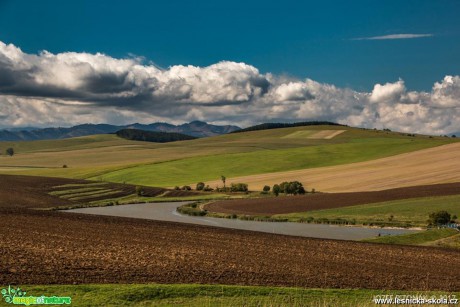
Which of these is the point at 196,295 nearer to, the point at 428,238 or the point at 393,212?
the point at 428,238

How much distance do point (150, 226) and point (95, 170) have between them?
129 m

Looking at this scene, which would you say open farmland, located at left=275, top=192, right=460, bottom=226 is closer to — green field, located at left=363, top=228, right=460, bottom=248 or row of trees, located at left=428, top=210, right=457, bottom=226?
row of trees, located at left=428, top=210, right=457, bottom=226

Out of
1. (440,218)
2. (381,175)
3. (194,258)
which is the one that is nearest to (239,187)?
(381,175)

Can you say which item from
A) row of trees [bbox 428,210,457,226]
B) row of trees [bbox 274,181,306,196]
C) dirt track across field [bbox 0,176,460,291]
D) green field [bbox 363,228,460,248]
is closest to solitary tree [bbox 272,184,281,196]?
row of trees [bbox 274,181,306,196]

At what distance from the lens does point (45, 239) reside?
37688 millimetres

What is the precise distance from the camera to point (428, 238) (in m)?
57.6

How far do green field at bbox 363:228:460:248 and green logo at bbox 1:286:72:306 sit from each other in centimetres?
3967

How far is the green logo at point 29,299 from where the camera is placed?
2075 centimetres

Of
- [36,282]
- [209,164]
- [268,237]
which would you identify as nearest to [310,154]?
[209,164]

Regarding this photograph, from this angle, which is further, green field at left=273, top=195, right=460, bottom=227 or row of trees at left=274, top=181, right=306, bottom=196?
row of trees at left=274, top=181, right=306, bottom=196

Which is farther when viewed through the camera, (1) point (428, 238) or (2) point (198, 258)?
(1) point (428, 238)

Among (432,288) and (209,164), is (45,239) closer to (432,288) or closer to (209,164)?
(432,288)

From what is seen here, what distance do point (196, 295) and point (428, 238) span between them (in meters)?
41.1

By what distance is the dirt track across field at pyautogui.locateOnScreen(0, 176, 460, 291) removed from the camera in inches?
1117
